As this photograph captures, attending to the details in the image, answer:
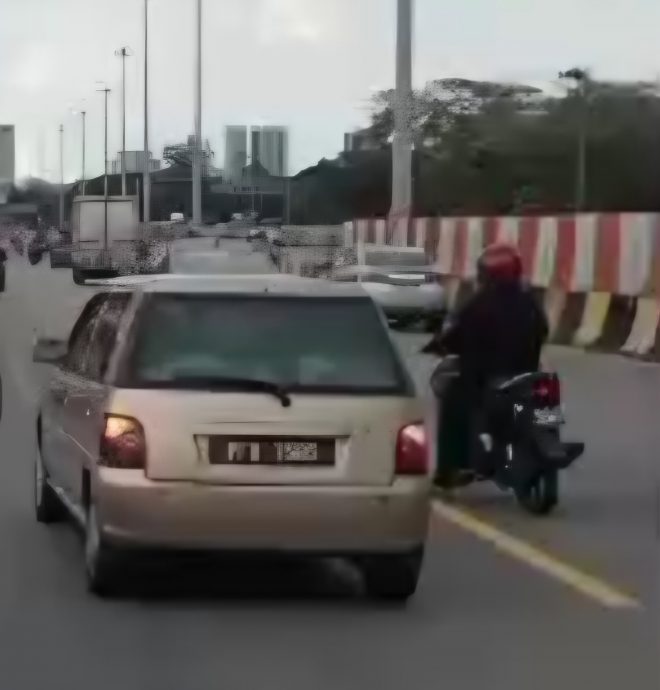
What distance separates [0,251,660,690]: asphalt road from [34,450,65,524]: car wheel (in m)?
0.09

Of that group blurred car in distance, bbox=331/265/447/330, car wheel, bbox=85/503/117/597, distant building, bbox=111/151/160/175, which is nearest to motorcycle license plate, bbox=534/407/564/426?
car wheel, bbox=85/503/117/597

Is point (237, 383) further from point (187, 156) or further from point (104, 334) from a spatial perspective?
point (187, 156)

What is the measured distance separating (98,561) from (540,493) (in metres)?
3.87

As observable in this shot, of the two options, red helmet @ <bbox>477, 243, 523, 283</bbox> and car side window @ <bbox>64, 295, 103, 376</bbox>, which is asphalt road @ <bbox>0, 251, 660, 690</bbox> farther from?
red helmet @ <bbox>477, 243, 523, 283</bbox>

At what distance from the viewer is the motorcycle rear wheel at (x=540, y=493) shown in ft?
36.2

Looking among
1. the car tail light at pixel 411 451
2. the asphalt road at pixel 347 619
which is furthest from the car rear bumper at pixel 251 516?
the asphalt road at pixel 347 619

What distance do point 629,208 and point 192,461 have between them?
47950mm

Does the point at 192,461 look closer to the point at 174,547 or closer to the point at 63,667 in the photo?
the point at 174,547

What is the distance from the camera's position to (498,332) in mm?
11242

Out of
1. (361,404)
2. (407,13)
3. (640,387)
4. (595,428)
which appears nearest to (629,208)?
(407,13)

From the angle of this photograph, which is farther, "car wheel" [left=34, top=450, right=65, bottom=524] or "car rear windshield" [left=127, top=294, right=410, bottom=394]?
"car wheel" [left=34, top=450, right=65, bottom=524]

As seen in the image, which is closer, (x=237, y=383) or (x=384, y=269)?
(x=237, y=383)

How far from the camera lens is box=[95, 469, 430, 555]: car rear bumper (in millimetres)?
7688

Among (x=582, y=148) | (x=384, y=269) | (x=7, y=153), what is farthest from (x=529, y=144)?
(x=7, y=153)
